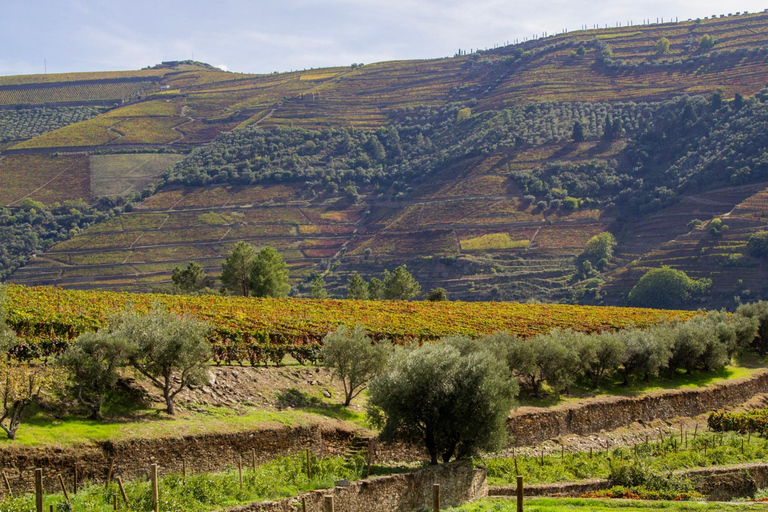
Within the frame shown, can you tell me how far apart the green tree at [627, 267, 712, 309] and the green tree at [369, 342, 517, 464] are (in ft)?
293

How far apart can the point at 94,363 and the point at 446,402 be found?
46.0ft

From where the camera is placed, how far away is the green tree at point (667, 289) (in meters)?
112

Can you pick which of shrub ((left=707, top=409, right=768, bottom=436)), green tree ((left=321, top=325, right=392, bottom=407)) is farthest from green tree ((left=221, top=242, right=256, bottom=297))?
shrub ((left=707, top=409, right=768, bottom=436))

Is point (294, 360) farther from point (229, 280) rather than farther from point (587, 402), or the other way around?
point (229, 280)

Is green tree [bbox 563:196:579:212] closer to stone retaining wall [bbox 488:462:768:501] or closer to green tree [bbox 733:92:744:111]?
green tree [bbox 733:92:744:111]

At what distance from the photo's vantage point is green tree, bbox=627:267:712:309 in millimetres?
112438

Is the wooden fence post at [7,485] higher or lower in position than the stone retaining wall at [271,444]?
higher

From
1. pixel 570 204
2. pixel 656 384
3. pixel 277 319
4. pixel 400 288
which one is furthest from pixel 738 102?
pixel 277 319

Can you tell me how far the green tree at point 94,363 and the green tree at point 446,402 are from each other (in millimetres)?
10612

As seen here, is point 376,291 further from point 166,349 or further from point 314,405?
point 166,349

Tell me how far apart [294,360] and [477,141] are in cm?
14907

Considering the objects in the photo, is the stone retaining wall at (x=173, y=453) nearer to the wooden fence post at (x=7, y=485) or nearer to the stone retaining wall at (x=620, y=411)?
→ the wooden fence post at (x=7, y=485)

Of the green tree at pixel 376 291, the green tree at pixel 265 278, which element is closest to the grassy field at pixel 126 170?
the green tree at pixel 376 291

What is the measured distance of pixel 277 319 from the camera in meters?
46.7
